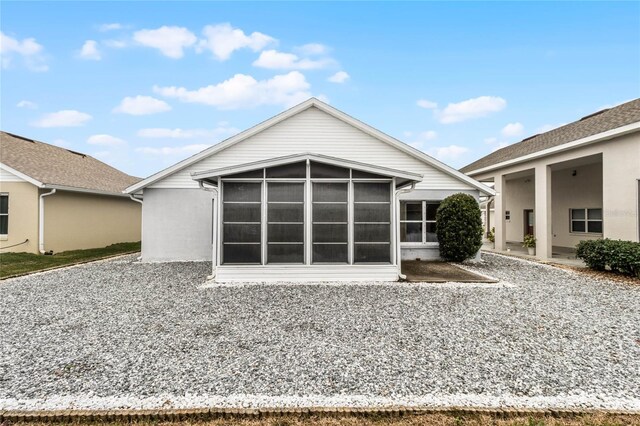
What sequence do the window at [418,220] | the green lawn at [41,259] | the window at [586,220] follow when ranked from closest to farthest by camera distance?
the green lawn at [41,259], the window at [418,220], the window at [586,220]

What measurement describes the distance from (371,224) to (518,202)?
14300 mm

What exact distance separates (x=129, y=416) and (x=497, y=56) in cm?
1923

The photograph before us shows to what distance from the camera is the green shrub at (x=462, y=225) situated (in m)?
10.7

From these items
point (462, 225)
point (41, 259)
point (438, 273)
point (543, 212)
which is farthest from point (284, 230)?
point (543, 212)

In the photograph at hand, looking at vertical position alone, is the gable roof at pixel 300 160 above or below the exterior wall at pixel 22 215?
above

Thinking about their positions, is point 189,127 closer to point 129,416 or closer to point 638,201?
point 129,416

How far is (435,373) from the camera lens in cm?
353

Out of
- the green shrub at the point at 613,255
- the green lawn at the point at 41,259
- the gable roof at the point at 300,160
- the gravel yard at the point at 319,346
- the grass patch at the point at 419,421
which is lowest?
the grass patch at the point at 419,421

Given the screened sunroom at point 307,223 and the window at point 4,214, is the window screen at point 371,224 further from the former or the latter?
the window at point 4,214

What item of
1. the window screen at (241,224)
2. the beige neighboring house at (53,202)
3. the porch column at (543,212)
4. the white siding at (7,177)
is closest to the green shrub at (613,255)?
the porch column at (543,212)

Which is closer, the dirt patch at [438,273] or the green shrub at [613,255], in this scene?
the dirt patch at [438,273]

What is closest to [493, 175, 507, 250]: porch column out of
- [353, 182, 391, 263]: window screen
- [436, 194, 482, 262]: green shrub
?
[436, 194, 482, 262]: green shrub

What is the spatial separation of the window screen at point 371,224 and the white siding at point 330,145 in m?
3.79

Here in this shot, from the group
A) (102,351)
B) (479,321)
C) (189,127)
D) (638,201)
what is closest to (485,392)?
(479,321)
